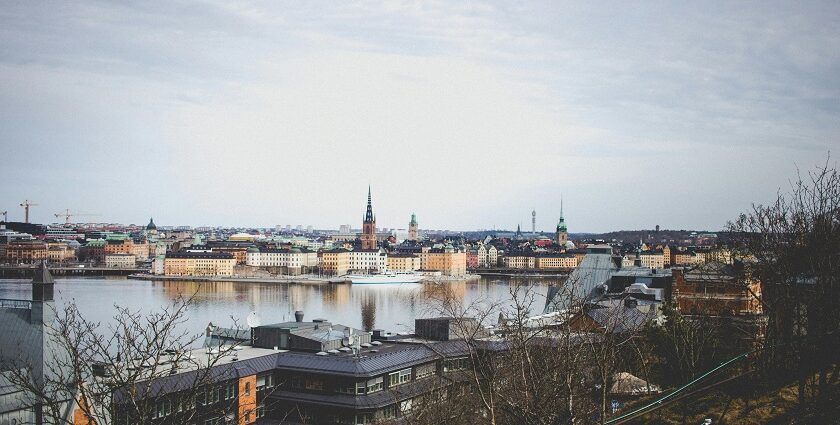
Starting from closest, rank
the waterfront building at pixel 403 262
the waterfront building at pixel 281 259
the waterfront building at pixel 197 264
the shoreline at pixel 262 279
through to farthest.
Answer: the shoreline at pixel 262 279, the waterfront building at pixel 197 264, the waterfront building at pixel 281 259, the waterfront building at pixel 403 262

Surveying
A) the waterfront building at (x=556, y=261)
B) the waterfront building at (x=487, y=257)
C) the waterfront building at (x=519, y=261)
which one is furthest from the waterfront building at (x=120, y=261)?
the waterfront building at (x=556, y=261)

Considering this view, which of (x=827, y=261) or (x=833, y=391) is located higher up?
(x=827, y=261)

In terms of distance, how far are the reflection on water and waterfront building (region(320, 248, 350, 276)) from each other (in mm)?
10201

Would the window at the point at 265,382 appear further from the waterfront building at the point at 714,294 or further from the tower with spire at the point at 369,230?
the tower with spire at the point at 369,230

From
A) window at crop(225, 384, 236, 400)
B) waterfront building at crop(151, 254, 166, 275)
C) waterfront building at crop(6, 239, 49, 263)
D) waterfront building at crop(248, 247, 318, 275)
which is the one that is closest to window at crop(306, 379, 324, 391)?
window at crop(225, 384, 236, 400)

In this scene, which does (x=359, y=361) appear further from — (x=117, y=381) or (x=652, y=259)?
(x=652, y=259)

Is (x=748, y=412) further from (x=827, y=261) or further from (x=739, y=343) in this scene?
(x=739, y=343)

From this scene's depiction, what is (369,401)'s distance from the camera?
10.3 metres

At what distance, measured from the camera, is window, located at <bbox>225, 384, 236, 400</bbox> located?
10102mm

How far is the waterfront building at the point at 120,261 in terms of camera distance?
223 ft

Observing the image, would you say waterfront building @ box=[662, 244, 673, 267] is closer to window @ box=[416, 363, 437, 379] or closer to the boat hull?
the boat hull

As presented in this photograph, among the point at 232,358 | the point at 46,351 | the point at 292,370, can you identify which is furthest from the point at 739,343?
the point at 46,351

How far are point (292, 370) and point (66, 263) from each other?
65.6 meters

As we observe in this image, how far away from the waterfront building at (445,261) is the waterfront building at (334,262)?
6978mm
